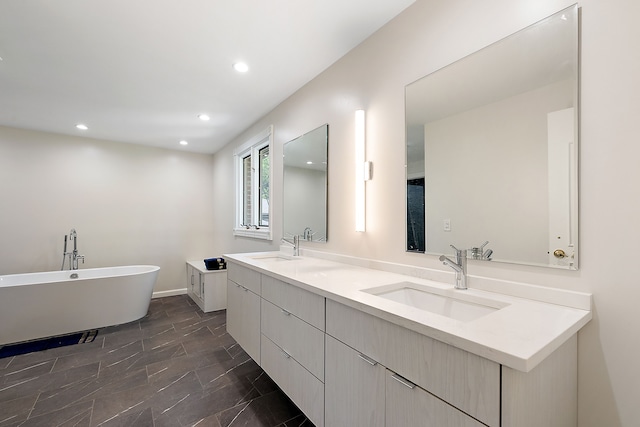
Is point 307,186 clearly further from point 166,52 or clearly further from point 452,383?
point 452,383

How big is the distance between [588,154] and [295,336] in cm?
152

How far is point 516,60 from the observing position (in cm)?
123

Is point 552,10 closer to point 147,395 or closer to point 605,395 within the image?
point 605,395

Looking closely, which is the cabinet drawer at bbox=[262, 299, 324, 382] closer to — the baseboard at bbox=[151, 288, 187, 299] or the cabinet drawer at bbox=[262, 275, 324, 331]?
the cabinet drawer at bbox=[262, 275, 324, 331]

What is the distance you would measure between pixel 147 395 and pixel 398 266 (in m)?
1.97

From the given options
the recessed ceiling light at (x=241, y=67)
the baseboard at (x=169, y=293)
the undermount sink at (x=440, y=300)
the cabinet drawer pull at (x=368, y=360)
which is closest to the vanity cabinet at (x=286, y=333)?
the cabinet drawer pull at (x=368, y=360)

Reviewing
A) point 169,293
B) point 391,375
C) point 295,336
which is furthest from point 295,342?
point 169,293

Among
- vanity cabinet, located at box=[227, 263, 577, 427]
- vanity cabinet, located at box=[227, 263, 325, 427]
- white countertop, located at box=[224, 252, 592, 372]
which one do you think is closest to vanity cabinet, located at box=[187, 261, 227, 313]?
vanity cabinet, located at box=[227, 263, 325, 427]

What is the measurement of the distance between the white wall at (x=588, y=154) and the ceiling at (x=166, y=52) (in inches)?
13.2

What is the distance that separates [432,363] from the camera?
0.87 metres

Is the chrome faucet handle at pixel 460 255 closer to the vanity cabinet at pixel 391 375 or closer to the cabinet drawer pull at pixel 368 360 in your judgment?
the vanity cabinet at pixel 391 375

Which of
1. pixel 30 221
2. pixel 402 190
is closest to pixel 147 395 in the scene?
pixel 402 190

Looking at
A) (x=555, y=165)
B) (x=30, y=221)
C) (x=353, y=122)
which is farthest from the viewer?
(x=30, y=221)

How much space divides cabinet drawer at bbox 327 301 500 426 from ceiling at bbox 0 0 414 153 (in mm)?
1759
